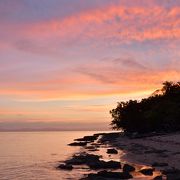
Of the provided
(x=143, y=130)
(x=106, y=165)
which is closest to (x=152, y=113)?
(x=143, y=130)

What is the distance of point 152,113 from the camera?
97.9 meters

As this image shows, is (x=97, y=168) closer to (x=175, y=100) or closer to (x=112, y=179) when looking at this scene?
(x=112, y=179)

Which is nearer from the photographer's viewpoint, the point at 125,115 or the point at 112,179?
the point at 112,179

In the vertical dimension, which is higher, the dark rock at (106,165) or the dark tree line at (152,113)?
the dark tree line at (152,113)

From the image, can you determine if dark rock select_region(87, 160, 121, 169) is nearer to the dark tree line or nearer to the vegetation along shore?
the vegetation along shore

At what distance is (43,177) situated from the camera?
32.0m

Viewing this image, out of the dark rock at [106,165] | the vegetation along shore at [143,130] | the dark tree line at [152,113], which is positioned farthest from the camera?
the dark tree line at [152,113]

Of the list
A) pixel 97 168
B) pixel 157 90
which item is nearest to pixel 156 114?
pixel 157 90

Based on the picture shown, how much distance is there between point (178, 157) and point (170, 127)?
58.7 meters

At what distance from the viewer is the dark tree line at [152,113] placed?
94.3 m

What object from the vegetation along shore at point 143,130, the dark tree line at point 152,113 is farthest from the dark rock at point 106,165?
the dark tree line at point 152,113

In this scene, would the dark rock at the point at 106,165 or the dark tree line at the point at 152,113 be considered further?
the dark tree line at the point at 152,113

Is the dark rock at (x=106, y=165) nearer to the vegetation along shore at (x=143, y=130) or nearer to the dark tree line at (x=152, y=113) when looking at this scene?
the vegetation along shore at (x=143, y=130)

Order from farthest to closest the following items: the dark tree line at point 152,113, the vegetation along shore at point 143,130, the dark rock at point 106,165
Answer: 1. the dark tree line at point 152,113
2. the vegetation along shore at point 143,130
3. the dark rock at point 106,165
